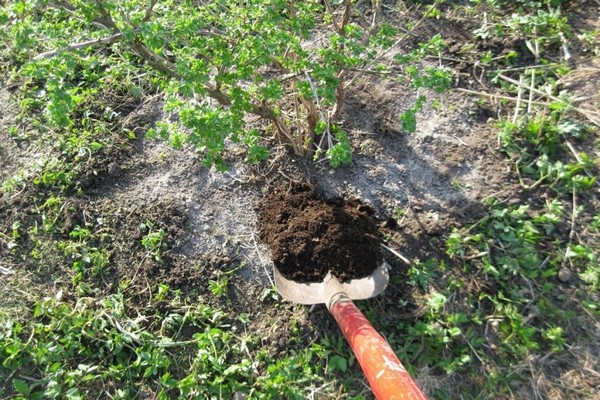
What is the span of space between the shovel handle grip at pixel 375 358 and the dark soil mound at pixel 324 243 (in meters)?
0.24

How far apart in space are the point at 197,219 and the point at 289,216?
60cm

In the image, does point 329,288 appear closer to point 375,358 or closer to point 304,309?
point 304,309

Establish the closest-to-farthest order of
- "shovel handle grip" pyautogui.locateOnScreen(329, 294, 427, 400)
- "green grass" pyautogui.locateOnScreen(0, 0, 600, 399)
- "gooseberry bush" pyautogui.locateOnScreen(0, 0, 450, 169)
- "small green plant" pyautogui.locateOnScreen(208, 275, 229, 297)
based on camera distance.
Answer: "shovel handle grip" pyautogui.locateOnScreen(329, 294, 427, 400) → "gooseberry bush" pyautogui.locateOnScreen(0, 0, 450, 169) → "green grass" pyautogui.locateOnScreen(0, 0, 600, 399) → "small green plant" pyautogui.locateOnScreen(208, 275, 229, 297)

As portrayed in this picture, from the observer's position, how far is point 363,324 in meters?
A: 2.18

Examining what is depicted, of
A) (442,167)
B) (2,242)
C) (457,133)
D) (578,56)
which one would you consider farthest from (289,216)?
(578,56)

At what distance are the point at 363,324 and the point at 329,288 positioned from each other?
34 centimetres

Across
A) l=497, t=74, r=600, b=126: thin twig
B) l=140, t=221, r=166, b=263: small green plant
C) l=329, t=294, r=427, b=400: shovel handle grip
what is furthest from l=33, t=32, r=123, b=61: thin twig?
l=497, t=74, r=600, b=126: thin twig

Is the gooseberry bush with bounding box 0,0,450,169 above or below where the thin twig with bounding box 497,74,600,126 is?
above

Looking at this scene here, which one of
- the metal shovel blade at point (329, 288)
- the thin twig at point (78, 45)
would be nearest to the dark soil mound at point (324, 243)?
the metal shovel blade at point (329, 288)

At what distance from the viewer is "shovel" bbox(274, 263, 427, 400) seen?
176 cm

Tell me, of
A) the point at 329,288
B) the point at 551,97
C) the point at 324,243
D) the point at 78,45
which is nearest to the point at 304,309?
the point at 329,288

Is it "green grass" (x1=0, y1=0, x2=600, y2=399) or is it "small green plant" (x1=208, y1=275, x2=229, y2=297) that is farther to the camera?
"small green plant" (x1=208, y1=275, x2=229, y2=297)

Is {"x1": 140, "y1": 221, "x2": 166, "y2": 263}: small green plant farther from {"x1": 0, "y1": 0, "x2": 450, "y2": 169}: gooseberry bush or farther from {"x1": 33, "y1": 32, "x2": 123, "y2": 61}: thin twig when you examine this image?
{"x1": 33, "y1": 32, "x2": 123, "y2": 61}: thin twig

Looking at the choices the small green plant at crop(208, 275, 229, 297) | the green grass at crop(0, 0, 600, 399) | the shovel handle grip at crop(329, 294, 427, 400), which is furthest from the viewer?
the small green plant at crop(208, 275, 229, 297)
